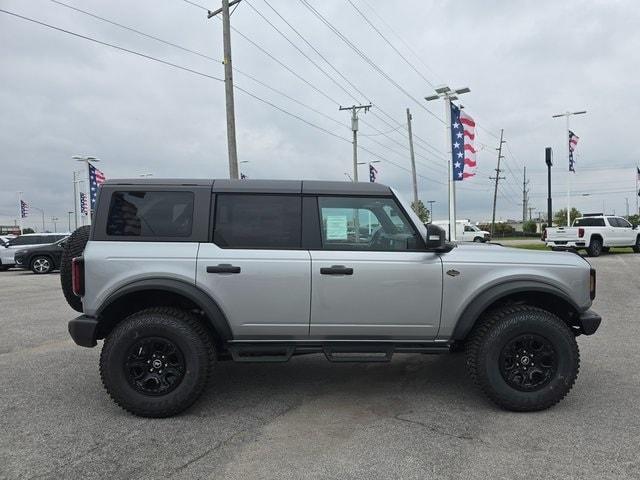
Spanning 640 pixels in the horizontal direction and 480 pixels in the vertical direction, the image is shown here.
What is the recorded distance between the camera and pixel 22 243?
20.5 metres

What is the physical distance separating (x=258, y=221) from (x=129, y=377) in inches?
63.4

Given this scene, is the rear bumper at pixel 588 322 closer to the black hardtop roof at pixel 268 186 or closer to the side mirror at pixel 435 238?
the side mirror at pixel 435 238

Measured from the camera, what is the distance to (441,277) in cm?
407

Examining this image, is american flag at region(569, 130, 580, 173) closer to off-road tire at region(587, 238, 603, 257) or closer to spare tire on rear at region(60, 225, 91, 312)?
off-road tire at region(587, 238, 603, 257)

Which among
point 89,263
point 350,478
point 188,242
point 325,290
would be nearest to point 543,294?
point 325,290

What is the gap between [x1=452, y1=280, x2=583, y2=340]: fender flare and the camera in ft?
13.3

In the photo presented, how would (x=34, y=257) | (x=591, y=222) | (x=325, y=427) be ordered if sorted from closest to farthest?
(x=325, y=427) → (x=34, y=257) → (x=591, y=222)

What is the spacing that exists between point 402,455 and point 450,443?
407mm

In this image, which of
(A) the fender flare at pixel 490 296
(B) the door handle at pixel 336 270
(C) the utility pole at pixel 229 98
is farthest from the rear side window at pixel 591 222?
(B) the door handle at pixel 336 270

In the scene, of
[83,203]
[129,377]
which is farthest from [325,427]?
[83,203]

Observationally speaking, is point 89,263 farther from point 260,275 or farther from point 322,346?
point 322,346

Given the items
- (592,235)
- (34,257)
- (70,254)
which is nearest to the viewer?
(70,254)

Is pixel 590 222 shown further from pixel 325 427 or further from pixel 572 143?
pixel 325 427

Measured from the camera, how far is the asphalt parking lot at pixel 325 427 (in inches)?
125
